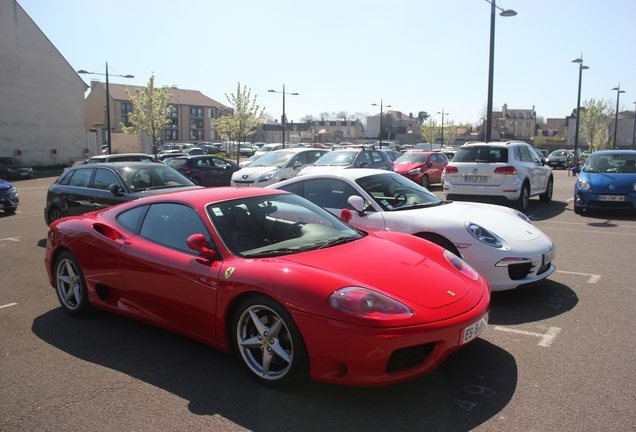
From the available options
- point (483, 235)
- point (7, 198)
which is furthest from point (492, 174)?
point (7, 198)

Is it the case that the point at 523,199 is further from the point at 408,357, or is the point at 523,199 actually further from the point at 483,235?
the point at 408,357

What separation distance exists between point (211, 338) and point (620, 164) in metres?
12.1

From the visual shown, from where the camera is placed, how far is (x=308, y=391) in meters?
3.39

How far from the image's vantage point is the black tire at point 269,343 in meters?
3.20

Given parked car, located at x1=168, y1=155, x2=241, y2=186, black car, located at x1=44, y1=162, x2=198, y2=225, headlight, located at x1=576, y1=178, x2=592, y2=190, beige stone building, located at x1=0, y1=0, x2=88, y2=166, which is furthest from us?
beige stone building, located at x1=0, y1=0, x2=88, y2=166

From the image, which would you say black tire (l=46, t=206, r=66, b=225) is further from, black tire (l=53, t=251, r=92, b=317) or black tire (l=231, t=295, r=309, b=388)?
black tire (l=231, t=295, r=309, b=388)

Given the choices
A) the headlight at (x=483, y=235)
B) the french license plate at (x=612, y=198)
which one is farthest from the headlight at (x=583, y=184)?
the headlight at (x=483, y=235)

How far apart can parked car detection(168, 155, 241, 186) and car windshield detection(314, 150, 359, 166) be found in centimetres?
495

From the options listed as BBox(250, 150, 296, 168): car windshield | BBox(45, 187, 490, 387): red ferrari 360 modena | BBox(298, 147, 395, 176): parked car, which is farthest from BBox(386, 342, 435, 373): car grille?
BBox(250, 150, 296, 168): car windshield

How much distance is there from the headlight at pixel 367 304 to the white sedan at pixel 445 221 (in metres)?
1.93

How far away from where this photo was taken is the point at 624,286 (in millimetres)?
5809

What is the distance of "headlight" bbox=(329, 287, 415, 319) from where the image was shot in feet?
10.0

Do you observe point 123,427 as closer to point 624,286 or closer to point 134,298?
point 134,298

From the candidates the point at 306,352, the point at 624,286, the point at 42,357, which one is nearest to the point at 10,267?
the point at 42,357
